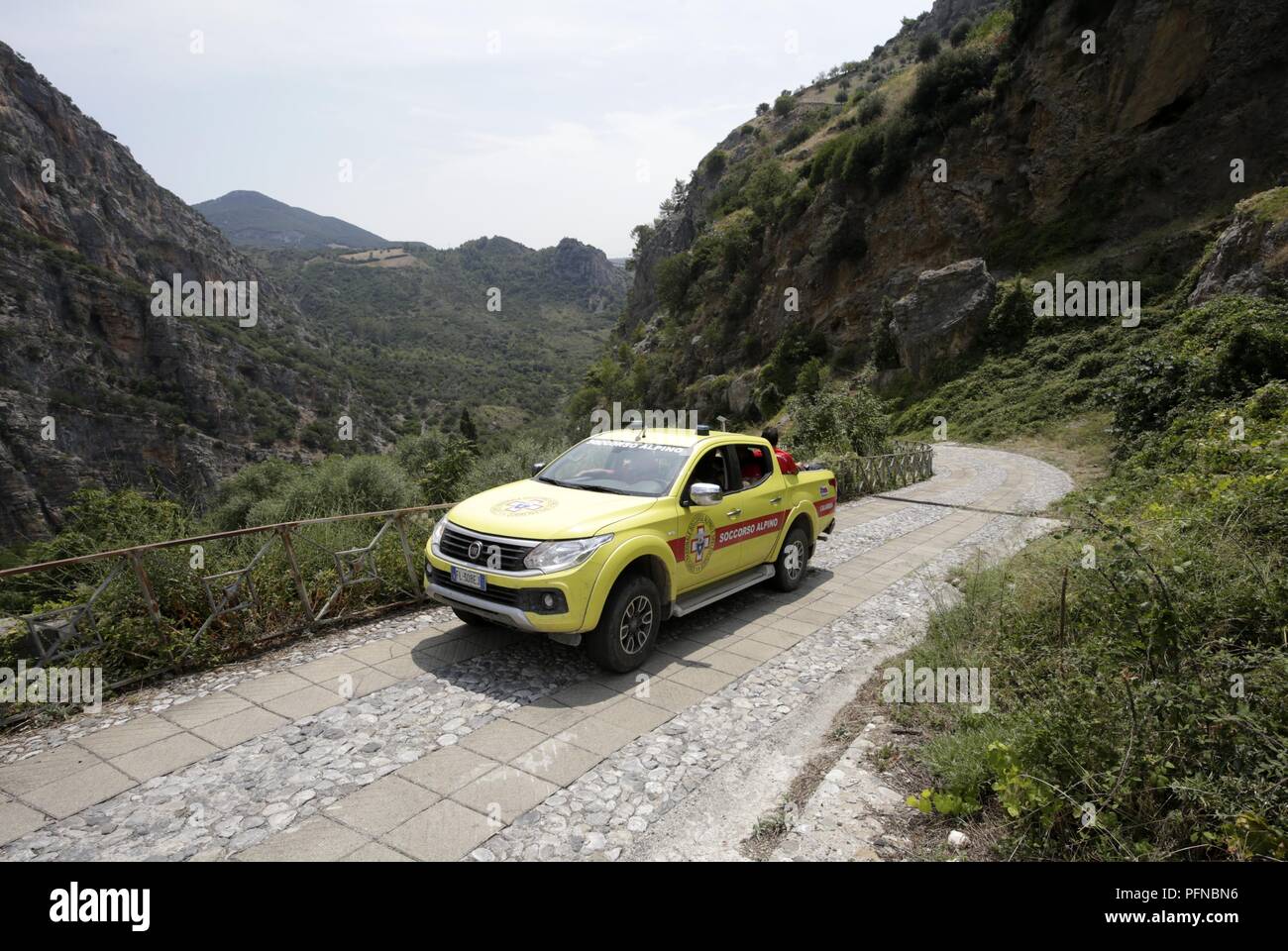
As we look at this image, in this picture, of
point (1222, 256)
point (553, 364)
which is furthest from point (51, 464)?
point (553, 364)

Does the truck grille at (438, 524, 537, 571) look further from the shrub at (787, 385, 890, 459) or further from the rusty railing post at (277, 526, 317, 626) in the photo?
the shrub at (787, 385, 890, 459)

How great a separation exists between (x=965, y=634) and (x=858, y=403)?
1342 cm

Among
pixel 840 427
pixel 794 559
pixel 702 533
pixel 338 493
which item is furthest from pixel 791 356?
pixel 702 533

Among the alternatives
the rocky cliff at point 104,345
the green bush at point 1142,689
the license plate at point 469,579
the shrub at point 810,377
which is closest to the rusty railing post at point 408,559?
the license plate at point 469,579

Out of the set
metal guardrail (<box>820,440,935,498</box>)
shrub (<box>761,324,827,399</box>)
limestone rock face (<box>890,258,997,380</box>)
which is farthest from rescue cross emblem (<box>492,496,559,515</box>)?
shrub (<box>761,324,827,399</box>)

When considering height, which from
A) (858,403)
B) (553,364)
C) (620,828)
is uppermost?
(553,364)

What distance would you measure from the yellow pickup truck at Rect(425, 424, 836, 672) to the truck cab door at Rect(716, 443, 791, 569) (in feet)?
0.05

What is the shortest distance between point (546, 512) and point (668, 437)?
5.93 feet

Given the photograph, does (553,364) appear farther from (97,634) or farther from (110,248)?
(97,634)

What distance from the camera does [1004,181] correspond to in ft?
119

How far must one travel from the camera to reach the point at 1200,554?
13.9 ft

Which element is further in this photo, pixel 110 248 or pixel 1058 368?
pixel 110 248

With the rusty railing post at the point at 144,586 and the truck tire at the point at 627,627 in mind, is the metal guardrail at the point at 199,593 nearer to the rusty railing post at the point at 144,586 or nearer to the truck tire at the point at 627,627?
the rusty railing post at the point at 144,586

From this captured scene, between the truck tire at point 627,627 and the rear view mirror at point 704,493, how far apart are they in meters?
0.84
